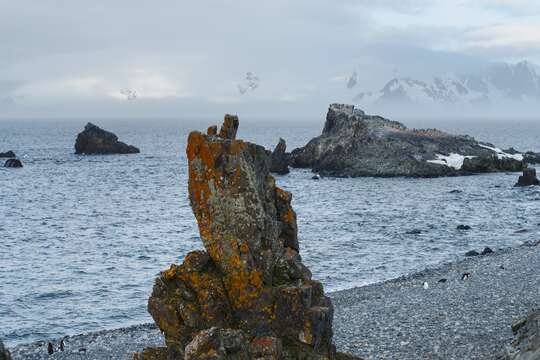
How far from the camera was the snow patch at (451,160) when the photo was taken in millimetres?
110250

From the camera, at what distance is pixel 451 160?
366 ft

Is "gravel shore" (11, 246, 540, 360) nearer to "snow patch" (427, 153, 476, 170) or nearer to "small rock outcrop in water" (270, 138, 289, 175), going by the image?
"snow patch" (427, 153, 476, 170)

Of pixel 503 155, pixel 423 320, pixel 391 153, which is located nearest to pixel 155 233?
pixel 423 320

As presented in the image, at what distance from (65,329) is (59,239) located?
2753cm

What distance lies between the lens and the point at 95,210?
82.4 meters

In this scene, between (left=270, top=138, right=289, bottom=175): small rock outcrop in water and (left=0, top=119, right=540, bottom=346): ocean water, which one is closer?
(left=0, top=119, right=540, bottom=346): ocean water

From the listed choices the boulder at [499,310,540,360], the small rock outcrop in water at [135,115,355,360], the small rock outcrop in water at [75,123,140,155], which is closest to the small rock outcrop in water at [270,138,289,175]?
the small rock outcrop in water at [75,123,140,155]

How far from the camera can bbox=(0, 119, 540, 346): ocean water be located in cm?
4266

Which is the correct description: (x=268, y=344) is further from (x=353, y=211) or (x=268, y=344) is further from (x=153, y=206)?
(x=153, y=206)

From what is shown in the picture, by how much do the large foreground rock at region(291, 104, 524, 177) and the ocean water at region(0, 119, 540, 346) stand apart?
4.65 m

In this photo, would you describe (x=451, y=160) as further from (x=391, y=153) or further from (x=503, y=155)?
(x=503, y=155)

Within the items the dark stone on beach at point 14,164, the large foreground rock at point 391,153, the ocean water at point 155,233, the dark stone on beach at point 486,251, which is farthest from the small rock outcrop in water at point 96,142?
the dark stone on beach at point 486,251

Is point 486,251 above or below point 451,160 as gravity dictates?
below

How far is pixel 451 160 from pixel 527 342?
315ft
